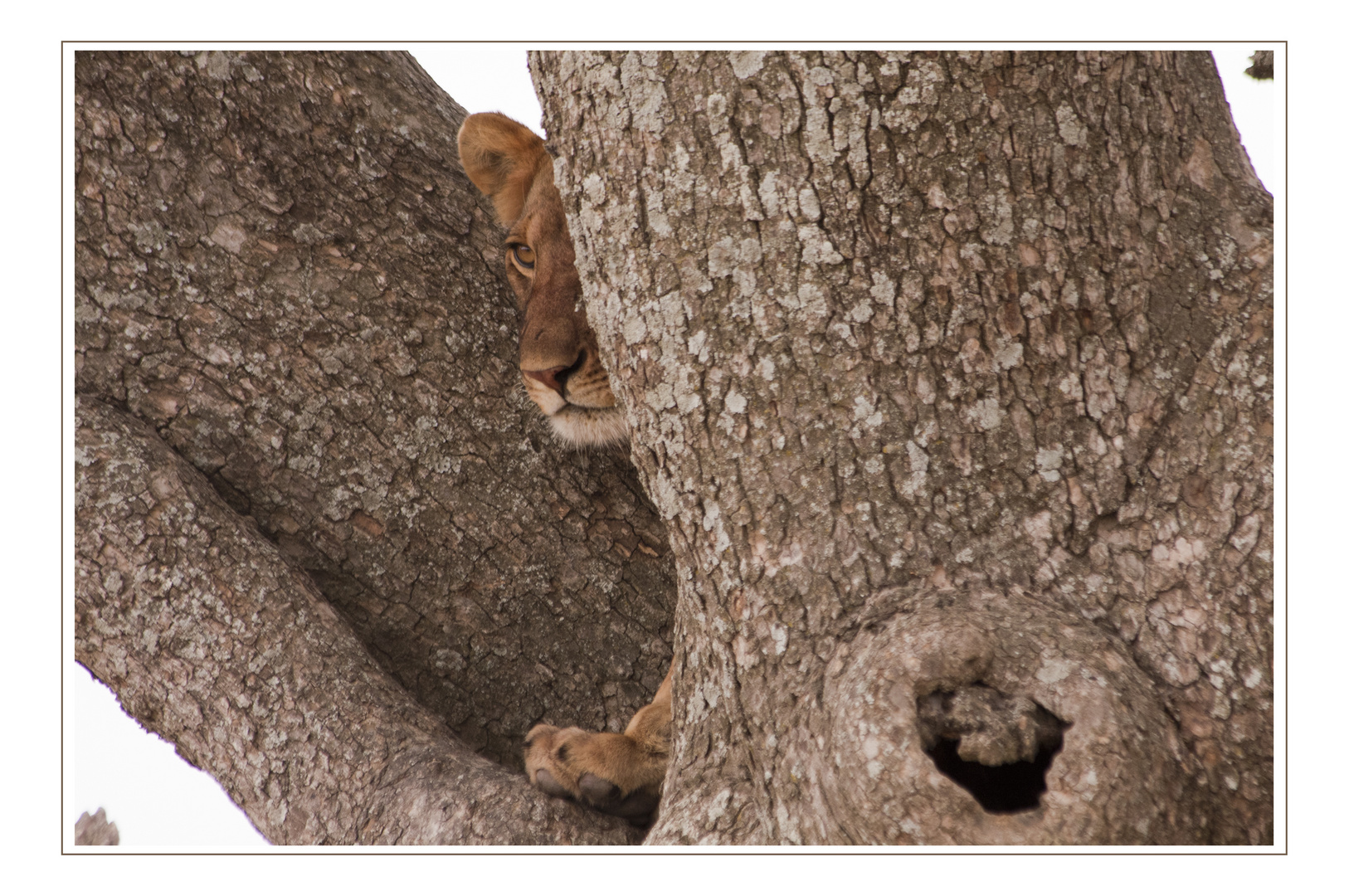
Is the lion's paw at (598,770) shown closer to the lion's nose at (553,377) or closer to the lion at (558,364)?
the lion at (558,364)

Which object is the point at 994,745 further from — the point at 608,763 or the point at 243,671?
the point at 243,671

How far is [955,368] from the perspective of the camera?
1.72 meters

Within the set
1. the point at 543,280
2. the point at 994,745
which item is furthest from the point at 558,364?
the point at 994,745

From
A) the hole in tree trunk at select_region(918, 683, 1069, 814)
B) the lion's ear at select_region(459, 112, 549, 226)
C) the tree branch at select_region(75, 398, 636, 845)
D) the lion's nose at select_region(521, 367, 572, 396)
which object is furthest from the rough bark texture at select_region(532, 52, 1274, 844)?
the lion's ear at select_region(459, 112, 549, 226)

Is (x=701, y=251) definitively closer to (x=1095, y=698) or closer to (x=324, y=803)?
(x=1095, y=698)

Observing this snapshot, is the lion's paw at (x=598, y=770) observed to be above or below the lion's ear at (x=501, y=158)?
below

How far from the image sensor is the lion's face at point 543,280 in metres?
2.51

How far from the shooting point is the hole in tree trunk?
152 centimetres

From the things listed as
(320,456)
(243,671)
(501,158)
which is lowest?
(243,671)

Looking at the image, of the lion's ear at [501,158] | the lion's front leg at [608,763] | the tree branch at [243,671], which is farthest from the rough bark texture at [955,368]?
the lion's ear at [501,158]

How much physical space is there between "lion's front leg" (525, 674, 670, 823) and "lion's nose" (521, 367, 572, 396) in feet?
2.68

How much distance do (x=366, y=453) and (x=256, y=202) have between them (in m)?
0.67

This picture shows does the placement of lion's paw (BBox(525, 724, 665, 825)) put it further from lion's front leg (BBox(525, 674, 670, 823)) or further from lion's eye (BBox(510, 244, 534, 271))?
lion's eye (BBox(510, 244, 534, 271))

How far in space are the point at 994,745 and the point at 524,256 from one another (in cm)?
179
